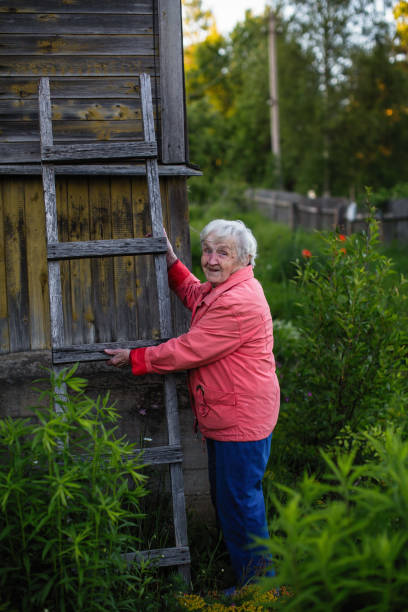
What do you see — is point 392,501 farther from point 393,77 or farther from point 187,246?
point 393,77

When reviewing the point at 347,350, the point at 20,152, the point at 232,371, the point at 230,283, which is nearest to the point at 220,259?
the point at 230,283

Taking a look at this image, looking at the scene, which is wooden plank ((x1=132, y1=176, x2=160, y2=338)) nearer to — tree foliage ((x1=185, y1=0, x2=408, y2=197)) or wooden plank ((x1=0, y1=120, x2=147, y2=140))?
wooden plank ((x1=0, y1=120, x2=147, y2=140))

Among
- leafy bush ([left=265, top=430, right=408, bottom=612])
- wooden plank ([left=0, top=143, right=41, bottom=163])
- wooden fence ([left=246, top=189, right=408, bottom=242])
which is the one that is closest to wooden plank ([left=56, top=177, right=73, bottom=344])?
wooden plank ([left=0, top=143, right=41, bottom=163])

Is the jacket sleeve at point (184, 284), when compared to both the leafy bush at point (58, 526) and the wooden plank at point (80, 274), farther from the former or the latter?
the leafy bush at point (58, 526)

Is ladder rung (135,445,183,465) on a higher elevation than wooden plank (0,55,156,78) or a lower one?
lower

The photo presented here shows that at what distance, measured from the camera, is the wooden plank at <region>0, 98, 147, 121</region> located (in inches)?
140

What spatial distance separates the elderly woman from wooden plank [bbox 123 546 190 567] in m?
0.26

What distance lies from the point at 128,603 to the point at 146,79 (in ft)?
9.02

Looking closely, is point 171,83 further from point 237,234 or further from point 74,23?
point 237,234

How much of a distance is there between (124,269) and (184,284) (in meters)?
0.49

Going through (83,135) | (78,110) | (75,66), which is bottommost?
(83,135)

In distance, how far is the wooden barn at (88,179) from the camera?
3.57m

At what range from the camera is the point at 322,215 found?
14.4m

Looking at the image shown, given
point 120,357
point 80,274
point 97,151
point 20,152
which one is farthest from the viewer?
point 80,274
